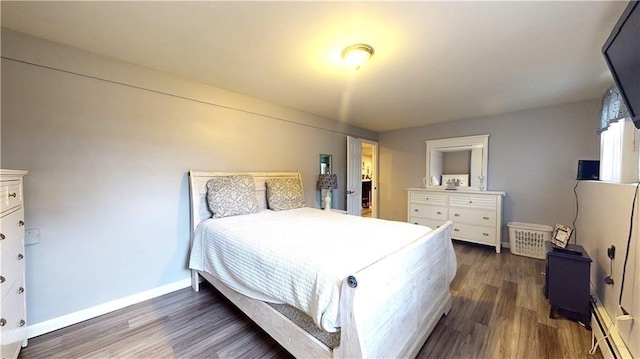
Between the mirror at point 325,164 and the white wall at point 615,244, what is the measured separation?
10.5ft

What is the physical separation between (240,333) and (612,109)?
3691mm

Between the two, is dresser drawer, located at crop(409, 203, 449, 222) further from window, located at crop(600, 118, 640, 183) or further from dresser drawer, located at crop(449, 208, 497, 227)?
window, located at crop(600, 118, 640, 183)

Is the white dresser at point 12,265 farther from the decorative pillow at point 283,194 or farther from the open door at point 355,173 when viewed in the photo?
the open door at point 355,173

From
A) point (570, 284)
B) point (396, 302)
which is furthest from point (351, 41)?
point (570, 284)

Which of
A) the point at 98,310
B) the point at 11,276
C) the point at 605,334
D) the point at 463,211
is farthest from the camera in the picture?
the point at 463,211

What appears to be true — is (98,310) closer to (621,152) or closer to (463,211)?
(621,152)

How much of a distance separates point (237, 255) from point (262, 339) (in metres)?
0.65

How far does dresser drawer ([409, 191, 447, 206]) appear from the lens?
163 inches

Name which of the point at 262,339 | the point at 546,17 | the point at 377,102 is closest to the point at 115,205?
the point at 262,339

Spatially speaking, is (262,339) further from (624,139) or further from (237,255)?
(624,139)

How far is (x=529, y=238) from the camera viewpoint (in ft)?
11.0

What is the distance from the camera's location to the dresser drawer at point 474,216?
12.0 ft

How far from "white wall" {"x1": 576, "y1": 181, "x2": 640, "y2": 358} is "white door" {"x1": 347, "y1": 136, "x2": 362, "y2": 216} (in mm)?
3014

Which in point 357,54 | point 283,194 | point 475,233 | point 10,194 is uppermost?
point 357,54
